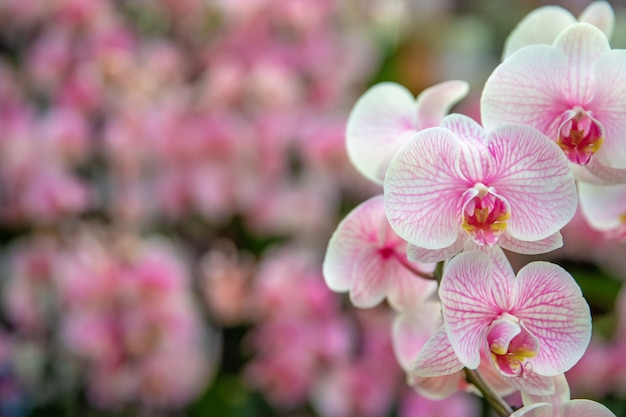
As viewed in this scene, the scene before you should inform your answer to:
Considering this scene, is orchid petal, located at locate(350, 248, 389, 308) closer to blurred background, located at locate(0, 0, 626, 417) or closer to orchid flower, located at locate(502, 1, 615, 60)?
orchid flower, located at locate(502, 1, 615, 60)

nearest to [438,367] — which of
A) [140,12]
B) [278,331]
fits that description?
[278,331]

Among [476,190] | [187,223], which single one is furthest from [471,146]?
[187,223]

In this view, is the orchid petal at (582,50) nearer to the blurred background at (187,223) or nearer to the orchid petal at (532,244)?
the orchid petal at (532,244)

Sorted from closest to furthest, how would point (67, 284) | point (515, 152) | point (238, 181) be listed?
point (515, 152), point (67, 284), point (238, 181)

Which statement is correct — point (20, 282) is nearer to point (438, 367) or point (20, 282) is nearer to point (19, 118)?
point (19, 118)

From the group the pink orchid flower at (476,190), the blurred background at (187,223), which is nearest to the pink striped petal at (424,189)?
the pink orchid flower at (476,190)

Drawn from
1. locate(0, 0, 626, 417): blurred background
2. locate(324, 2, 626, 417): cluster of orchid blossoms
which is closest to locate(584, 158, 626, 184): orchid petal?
locate(324, 2, 626, 417): cluster of orchid blossoms
